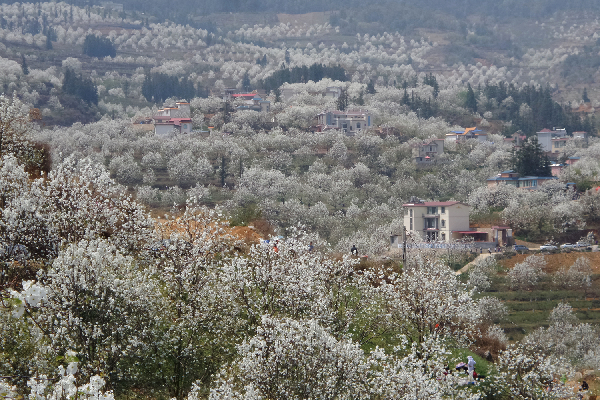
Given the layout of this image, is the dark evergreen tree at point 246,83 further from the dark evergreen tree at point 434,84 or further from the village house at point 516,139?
the village house at point 516,139

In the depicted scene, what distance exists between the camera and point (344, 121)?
416 ft

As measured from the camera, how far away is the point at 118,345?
68.6ft

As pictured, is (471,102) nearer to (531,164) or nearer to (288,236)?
(531,164)

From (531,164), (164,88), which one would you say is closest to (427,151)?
(531,164)

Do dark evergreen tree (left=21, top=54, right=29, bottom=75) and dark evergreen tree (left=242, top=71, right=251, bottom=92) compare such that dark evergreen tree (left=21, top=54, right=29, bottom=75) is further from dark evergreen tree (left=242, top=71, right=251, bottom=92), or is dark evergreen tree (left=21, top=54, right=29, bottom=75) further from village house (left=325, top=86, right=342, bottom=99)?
village house (left=325, top=86, right=342, bottom=99)

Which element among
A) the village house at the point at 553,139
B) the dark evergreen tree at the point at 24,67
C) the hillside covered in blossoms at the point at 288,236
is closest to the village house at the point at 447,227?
the hillside covered in blossoms at the point at 288,236

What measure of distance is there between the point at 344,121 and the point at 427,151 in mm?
19480

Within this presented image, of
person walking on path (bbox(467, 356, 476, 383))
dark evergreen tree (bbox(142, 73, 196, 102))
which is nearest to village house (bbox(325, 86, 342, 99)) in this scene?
dark evergreen tree (bbox(142, 73, 196, 102))

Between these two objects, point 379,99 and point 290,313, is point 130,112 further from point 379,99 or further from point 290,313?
point 290,313

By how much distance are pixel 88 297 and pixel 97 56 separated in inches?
7207

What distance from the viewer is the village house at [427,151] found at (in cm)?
10956

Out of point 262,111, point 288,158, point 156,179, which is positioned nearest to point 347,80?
point 262,111

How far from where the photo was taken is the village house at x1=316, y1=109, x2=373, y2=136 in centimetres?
12544

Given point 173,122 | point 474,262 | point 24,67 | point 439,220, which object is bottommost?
Answer: point 474,262
